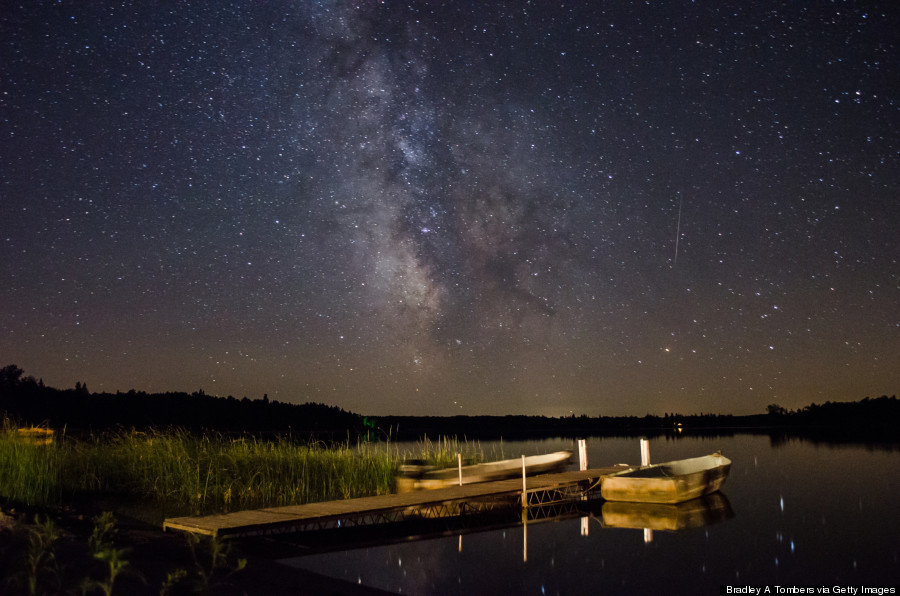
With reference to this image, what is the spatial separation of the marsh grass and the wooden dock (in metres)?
2.79

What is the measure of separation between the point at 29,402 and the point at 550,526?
7556cm

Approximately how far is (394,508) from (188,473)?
6874 millimetres

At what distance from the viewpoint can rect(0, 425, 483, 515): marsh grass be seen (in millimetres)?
15578

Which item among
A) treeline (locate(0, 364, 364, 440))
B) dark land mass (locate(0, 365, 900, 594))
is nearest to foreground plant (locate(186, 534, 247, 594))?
dark land mass (locate(0, 365, 900, 594))

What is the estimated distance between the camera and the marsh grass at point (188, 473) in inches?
613

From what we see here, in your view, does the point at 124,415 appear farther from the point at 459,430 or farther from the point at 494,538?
the point at 494,538

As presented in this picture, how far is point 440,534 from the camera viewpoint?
45.8 ft

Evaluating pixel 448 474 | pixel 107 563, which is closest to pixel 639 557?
pixel 448 474

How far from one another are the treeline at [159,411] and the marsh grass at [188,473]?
47348mm

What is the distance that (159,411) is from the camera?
83.3 m

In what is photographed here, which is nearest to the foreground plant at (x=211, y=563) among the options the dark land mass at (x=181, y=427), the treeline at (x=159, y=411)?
the dark land mass at (x=181, y=427)

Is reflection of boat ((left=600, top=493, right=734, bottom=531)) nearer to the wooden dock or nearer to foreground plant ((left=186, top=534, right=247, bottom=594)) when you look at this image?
the wooden dock

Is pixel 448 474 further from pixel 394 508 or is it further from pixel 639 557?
pixel 639 557

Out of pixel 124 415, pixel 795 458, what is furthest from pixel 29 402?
pixel 795 458
